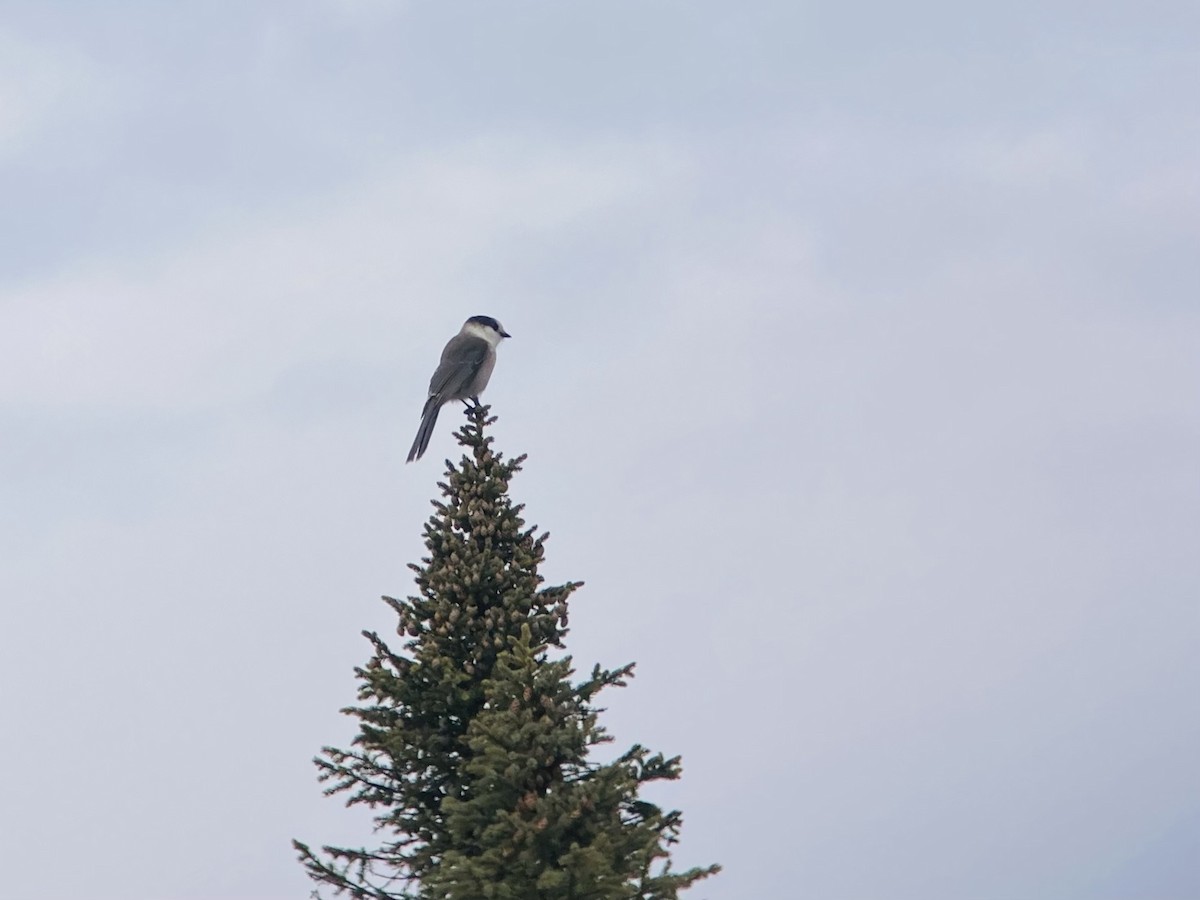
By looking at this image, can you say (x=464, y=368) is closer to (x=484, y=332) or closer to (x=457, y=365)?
(x=457, y=365)

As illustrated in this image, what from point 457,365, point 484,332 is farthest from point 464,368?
point 484,332

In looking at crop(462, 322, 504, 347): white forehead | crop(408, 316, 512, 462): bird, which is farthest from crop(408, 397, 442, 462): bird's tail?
crop(462, 322, 504, 347): white forehead

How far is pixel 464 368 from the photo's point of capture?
2280cm

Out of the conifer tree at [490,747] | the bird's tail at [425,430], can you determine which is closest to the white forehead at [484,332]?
the bird's tail at [425,430]

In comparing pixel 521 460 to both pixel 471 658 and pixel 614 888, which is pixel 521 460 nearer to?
pixel 471 658

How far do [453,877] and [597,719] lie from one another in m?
1.74

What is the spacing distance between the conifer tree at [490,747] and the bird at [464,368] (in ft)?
22.6

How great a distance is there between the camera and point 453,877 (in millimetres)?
11906

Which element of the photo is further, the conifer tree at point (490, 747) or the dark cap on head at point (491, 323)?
the dark cap on head at point (491, 323)

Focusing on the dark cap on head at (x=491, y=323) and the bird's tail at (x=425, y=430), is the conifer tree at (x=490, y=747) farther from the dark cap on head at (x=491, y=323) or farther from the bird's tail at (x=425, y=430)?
the dark cap on head at (x=491, y=323)

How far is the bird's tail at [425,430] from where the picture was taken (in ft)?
67.7

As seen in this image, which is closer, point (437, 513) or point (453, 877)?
point (453, 877)

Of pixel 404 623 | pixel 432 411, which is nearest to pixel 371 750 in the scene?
pixel 404 623

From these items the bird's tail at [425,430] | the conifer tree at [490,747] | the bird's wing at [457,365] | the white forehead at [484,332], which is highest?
the white forehead at [484,332]
